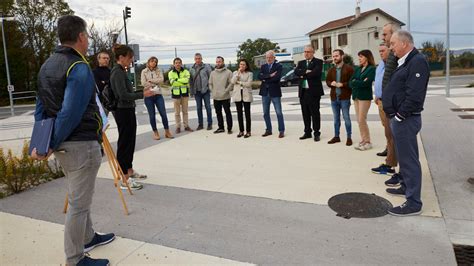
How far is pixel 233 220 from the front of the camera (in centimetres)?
401

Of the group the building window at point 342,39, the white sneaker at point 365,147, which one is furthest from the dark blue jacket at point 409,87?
the building window at point 342,39

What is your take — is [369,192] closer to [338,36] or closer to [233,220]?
[233,220]

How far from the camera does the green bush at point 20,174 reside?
534cm

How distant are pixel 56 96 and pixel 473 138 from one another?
23.3ft

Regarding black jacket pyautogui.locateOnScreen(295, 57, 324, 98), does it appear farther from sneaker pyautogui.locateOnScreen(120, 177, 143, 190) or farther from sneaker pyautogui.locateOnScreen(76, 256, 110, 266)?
sneaker pyautogui.locateOnScreen(76, 256, 110, 266)

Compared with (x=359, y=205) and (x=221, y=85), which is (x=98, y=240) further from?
(x=221, y=85)

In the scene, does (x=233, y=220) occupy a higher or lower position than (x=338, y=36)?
lower

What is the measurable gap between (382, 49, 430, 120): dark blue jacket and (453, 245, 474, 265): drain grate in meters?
1.32

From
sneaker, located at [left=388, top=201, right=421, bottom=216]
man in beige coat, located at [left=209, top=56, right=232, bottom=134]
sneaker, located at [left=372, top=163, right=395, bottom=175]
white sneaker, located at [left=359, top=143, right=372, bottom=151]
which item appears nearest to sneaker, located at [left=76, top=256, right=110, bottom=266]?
sneaker, located at [left=388, top=201, right=421, bottom=216]

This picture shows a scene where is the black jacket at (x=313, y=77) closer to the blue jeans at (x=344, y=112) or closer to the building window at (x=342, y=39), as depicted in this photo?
the blue jeans at (x=344, y=112)

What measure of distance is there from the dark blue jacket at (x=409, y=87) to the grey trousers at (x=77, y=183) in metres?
2.97

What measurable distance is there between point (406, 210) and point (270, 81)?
15.9 feet

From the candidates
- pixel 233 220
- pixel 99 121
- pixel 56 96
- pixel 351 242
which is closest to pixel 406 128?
pixel 351 242

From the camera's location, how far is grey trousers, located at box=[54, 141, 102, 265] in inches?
116
